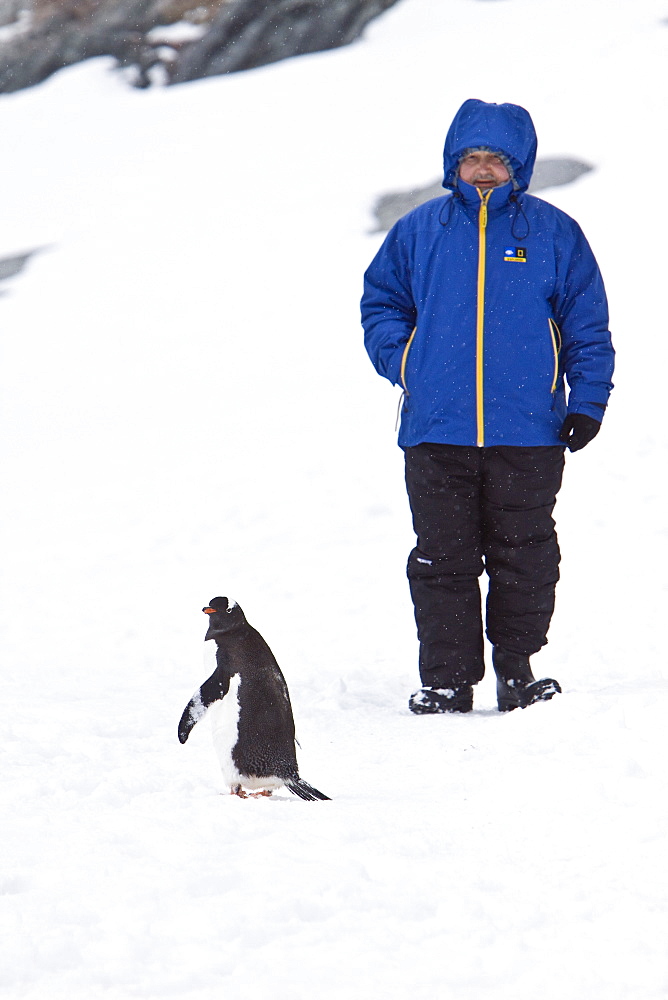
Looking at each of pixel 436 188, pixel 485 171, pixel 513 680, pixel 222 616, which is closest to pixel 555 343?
pixel 485 171

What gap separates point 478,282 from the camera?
3.25m

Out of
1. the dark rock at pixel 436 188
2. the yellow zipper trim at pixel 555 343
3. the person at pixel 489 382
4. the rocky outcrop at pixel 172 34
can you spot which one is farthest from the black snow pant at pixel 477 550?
the rocky outcrop at pixel 172 34

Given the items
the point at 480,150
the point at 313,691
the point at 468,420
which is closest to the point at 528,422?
the point at 468,420

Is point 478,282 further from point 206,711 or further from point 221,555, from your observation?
point 221,555

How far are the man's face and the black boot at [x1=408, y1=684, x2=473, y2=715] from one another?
5.40 feet

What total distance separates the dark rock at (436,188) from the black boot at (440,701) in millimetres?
7601

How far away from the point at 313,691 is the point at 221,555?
2127 millimetres

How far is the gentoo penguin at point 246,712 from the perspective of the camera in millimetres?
2314

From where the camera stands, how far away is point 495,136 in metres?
3.19

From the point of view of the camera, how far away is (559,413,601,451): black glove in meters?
3.25

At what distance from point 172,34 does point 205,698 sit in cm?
1640

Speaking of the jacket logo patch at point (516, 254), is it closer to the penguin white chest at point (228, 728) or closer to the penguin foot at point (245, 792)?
the penguin white chest at point (228, 728)

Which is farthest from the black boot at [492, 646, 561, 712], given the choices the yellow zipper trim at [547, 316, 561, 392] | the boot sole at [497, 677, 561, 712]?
the yellow zipper trim at [547, 316, 561, 392]

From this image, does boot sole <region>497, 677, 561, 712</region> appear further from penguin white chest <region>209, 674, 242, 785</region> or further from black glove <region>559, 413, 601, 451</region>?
penguin white chest <region>209, 674, 242, 785</region>
